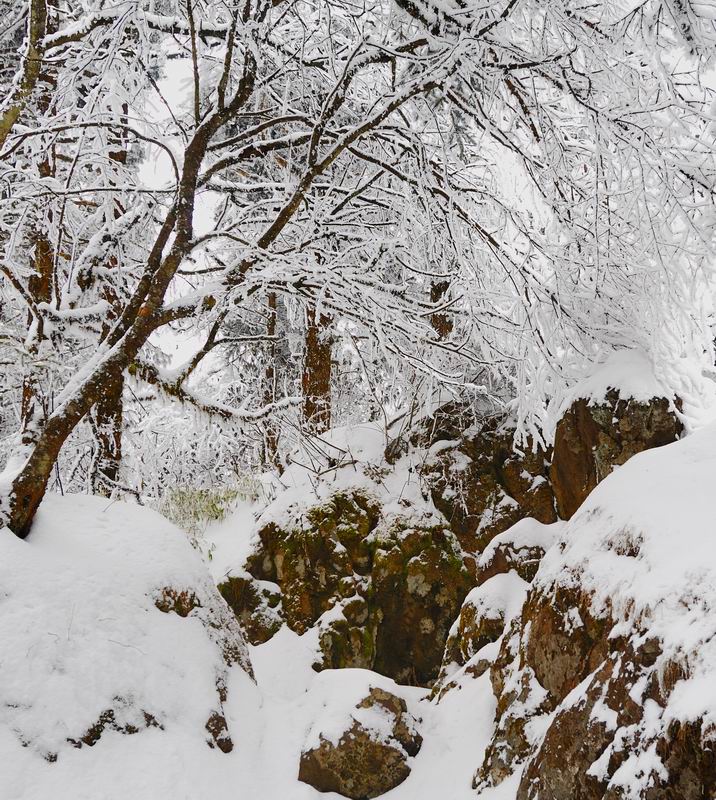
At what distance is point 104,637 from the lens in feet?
11.4

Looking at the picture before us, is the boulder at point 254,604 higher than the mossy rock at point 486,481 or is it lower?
lower

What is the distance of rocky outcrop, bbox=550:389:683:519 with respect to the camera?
5.45 meters

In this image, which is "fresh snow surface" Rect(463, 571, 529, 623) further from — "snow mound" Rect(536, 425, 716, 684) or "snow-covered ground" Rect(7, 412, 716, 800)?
"snow mound" Rect(536, 425, 716, 684)

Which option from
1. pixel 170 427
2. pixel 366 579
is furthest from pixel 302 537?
pixel 170 427

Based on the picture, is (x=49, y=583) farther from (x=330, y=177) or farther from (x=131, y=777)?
(x=330, y=177)

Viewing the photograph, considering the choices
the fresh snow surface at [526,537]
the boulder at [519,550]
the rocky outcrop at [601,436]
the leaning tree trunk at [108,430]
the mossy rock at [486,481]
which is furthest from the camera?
the mossy rock at [486,481]

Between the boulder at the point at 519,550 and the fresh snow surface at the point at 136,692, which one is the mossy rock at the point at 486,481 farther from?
the fresh snow surface at the point at 136,692

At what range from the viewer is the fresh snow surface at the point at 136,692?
2.96 m

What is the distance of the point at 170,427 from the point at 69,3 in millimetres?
4452

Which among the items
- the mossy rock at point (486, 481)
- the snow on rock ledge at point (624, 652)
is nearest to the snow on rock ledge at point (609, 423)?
the mossy rock at point (486, 481)

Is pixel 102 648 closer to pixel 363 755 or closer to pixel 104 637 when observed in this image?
pixel 104 637

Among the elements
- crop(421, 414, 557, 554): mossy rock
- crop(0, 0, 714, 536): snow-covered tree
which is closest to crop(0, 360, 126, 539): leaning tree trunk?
crop(0, 0, 714, 536): snow-covered tree

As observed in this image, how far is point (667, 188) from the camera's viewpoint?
2912mm

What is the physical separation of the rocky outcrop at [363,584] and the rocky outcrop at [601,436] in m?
1.88
